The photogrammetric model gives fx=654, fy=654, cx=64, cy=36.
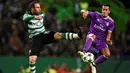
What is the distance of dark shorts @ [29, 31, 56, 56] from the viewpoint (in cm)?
1714

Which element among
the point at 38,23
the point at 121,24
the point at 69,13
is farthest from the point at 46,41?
the point at 69,13

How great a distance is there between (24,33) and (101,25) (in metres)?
12.4

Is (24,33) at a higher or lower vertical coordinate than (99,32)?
lower

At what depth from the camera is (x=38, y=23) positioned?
56.2 ft

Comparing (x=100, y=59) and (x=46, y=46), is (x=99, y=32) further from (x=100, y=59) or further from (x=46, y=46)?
(x=46, y=46)

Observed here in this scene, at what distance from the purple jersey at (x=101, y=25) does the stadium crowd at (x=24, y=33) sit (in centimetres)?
1146

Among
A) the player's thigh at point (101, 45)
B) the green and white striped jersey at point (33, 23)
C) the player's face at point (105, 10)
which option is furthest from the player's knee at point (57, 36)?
the player's face at point (105, 10)

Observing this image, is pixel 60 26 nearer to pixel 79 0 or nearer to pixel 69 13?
pixel 69 13

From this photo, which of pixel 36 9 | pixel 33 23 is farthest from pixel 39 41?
pixel 36 9

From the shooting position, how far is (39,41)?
17281 millimetres

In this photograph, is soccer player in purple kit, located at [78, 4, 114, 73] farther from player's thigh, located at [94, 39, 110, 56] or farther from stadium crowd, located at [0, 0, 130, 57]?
stadium crowd, located at [0, 0, 130, 57]

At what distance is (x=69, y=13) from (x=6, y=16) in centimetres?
356

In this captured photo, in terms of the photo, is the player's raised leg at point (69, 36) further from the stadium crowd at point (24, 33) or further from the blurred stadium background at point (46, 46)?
the stadium crowd at point (24, 33)

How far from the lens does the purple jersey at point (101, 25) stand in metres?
15.8
